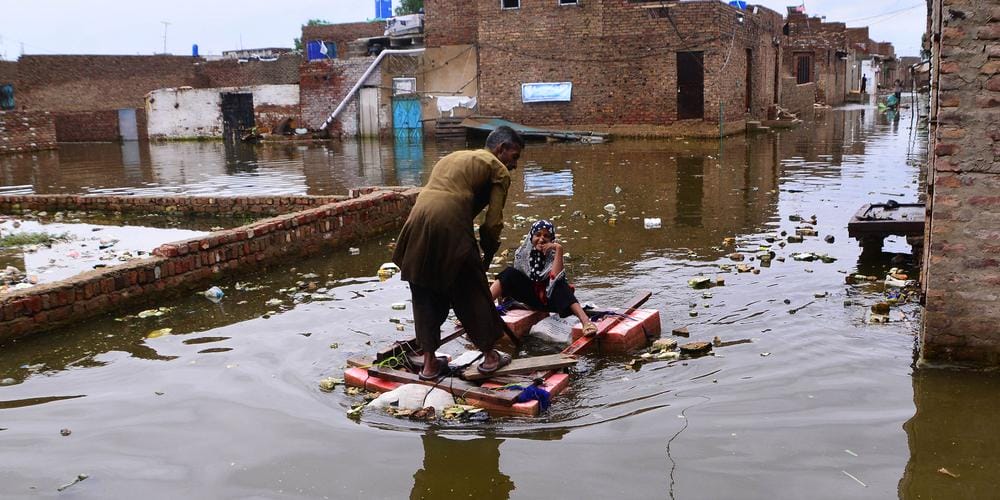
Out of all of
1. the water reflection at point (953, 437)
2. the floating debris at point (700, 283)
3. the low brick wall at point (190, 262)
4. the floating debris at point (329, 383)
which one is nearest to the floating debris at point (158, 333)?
the low brick wall at point (190, 262)

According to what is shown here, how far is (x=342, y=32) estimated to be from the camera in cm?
4319

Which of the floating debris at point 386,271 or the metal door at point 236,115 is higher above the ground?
the metal door at point 236,115

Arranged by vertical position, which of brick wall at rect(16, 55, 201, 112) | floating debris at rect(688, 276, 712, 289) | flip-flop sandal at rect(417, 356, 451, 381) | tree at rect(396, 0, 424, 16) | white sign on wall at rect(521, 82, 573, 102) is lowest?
flip-flop sandal at rect(417, 356, 451, 381)

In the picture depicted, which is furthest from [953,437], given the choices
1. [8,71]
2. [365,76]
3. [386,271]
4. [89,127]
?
[8,71]

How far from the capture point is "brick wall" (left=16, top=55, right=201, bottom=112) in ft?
116

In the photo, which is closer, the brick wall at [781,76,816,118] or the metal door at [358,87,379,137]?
the metal door at [358,87,379,137]

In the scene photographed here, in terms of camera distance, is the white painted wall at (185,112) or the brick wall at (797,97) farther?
the white painted wall at (185,112)

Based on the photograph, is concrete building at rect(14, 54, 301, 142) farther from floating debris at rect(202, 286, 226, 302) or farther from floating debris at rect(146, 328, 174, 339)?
floating debris at rect(146, 328, 174, 339)

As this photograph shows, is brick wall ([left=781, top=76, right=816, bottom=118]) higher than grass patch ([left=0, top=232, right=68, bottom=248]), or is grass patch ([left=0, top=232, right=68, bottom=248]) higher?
brick wall ([left=781, top=76, right=816, bottom=118])

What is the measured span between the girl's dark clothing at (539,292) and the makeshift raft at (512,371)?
0.23 m

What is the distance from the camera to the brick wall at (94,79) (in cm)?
3528

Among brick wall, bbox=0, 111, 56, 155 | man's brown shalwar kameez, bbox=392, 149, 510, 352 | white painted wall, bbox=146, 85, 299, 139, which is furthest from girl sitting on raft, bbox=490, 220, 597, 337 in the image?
white painted wall, bbox=146, 85, 299, 139

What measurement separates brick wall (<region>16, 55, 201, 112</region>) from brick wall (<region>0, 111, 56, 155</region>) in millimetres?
8554

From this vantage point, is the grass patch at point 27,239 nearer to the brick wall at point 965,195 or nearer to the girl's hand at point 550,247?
the girl's hand at point 550,247
